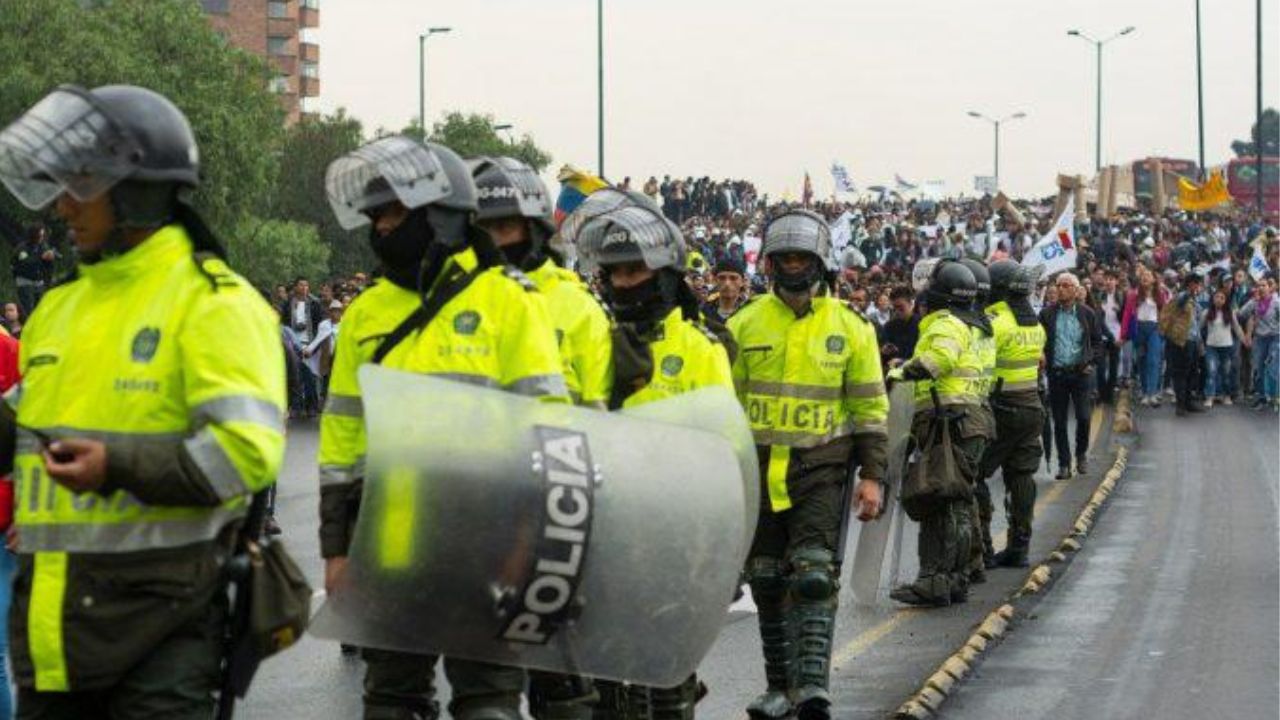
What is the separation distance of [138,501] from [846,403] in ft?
16.0

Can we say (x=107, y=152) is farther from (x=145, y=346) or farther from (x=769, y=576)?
(x=769, y=576)

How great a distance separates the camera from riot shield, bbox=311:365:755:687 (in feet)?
19.2

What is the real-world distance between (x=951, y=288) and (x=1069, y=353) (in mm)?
9116

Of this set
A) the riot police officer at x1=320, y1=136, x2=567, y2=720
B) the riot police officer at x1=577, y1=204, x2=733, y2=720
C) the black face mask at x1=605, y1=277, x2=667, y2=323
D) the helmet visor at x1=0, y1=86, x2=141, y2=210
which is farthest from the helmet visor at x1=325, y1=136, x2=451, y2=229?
the black face mask at x1=605, y1=277, x2=667, y2=323

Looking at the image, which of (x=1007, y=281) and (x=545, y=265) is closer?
(x=545, y=265)

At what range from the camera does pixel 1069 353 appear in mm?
22656

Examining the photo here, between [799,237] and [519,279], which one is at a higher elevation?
[799,237]

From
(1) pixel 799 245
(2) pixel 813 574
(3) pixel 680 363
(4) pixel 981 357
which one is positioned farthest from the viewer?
(4) pixel 981 357

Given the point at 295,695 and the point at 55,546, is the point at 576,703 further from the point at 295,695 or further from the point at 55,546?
the point at 295,695

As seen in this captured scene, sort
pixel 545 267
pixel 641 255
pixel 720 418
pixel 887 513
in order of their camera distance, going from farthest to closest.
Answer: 1. pixel 887 513
2. pixel 641 255
3. pixel 545 267
4. pixel 720 418

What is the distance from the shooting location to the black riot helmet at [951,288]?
13.8m

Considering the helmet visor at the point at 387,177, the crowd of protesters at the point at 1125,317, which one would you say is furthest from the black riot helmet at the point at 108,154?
the crowd of protesters at the point at 1125,317

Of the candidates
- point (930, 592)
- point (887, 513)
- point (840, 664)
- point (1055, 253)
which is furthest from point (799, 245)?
point (1055, 253)

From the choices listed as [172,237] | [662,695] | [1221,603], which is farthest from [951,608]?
[172,237]
